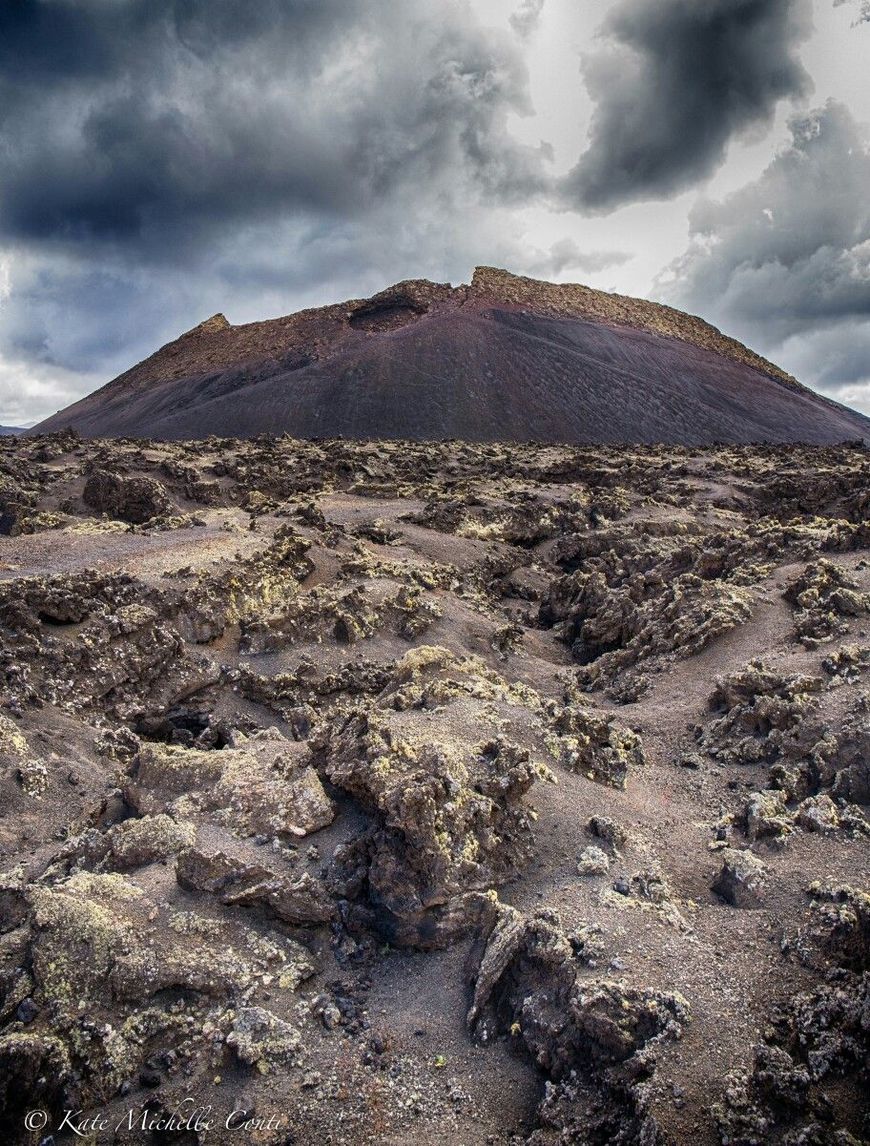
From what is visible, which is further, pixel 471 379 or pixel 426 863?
pixel 471 379

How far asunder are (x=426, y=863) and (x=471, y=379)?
45123mm

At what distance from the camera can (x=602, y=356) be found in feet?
175

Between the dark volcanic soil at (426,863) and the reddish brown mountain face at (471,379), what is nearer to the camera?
the dark volcanic soil at (426,863)

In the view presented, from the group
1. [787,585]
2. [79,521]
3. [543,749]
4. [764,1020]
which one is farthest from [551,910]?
[79,521]

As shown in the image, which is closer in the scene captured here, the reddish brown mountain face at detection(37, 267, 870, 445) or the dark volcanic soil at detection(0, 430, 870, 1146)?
the dark volcanic soil at detection(0, 430, 870, 1146)

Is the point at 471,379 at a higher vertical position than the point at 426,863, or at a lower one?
higher

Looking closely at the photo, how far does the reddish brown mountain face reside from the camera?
45281mm

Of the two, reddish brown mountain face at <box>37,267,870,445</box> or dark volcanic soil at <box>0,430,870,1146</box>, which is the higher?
reddish brown mountain face at <box>37,267,870,445</box>

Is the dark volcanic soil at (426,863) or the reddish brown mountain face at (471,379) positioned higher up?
the reddish brown mountain face at (471,379)

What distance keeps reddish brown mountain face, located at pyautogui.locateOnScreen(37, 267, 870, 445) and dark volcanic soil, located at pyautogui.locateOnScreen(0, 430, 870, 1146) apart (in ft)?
107

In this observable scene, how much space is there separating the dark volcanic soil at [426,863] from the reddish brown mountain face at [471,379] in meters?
32.7

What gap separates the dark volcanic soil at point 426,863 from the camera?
154 inches

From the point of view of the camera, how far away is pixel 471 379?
47.7 m

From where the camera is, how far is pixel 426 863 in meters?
5.13
